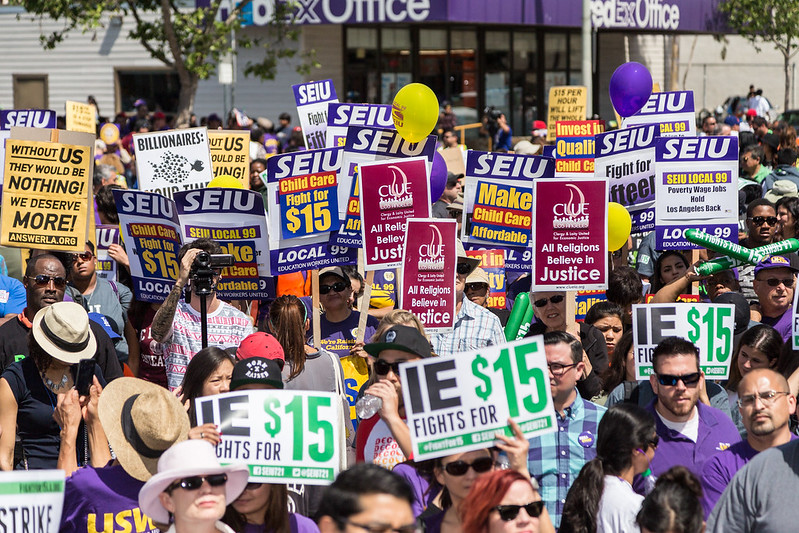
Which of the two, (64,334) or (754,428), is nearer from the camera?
(754,428)

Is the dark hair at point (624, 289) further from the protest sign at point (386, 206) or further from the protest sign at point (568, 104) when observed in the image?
the protest sign at point (568, 104)

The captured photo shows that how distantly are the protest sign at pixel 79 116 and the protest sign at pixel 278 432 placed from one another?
402 inches

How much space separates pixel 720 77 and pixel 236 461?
37.5 meters

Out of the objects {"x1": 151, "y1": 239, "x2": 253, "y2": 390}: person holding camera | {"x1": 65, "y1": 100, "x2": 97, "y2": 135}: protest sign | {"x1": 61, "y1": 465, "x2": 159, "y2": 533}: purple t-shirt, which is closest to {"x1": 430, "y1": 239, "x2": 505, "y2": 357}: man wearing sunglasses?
{"x1": 151, "y1": 239, "x2": 253, "y2": 390}: person holding camera

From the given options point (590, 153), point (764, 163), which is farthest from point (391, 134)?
point (764, 163)

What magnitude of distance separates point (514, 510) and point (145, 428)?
5.22 feet

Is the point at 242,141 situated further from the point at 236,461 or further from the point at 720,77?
the point at 720,77

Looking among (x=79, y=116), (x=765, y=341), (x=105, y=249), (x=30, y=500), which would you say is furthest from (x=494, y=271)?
(x=79, y=116)

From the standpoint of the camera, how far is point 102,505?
4.98 metres

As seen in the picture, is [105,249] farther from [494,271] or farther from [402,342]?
[402,342]

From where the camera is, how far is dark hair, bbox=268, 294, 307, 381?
6902 millimetres

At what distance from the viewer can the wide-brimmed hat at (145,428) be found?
488 centimetres

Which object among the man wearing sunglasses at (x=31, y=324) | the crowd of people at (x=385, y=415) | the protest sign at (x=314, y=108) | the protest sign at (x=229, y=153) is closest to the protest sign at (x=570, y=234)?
the crowd of people at (x=385, y=415)

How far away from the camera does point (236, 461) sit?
15.4ft
